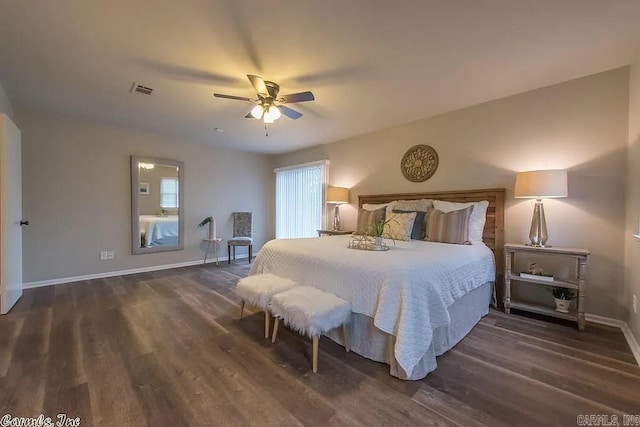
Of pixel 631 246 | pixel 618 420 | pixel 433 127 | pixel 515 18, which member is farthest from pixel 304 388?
pixel 433 127

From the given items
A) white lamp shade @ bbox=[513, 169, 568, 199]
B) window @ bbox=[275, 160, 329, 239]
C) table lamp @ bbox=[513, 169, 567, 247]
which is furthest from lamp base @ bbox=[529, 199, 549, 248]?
window @ bbox=[275, 160, 329, 239]

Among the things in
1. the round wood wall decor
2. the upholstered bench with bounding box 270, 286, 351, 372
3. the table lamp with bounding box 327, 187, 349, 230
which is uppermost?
the round wood wall decor

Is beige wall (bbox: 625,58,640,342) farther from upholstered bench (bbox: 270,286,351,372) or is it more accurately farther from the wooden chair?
the wooden chair

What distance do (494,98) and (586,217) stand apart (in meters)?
1.64

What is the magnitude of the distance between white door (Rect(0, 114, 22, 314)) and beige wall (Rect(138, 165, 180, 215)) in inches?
62.4

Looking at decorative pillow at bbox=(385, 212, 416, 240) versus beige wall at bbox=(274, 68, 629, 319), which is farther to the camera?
decorative pillow at bbox=(385, 212, 416, 240)

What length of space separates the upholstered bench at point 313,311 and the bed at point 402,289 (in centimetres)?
11

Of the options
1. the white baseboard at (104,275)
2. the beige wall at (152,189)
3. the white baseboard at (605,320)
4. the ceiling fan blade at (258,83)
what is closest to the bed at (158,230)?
the beige wall at (152,189)

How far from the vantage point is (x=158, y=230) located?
194 inches

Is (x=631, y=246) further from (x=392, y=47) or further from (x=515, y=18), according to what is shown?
(x=392, y=47)

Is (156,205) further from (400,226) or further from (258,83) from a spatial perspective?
(400,226)

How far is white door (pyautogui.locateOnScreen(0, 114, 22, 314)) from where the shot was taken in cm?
276

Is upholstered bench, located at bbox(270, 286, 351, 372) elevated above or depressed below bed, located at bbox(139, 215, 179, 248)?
below

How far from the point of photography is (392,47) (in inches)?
87.3
